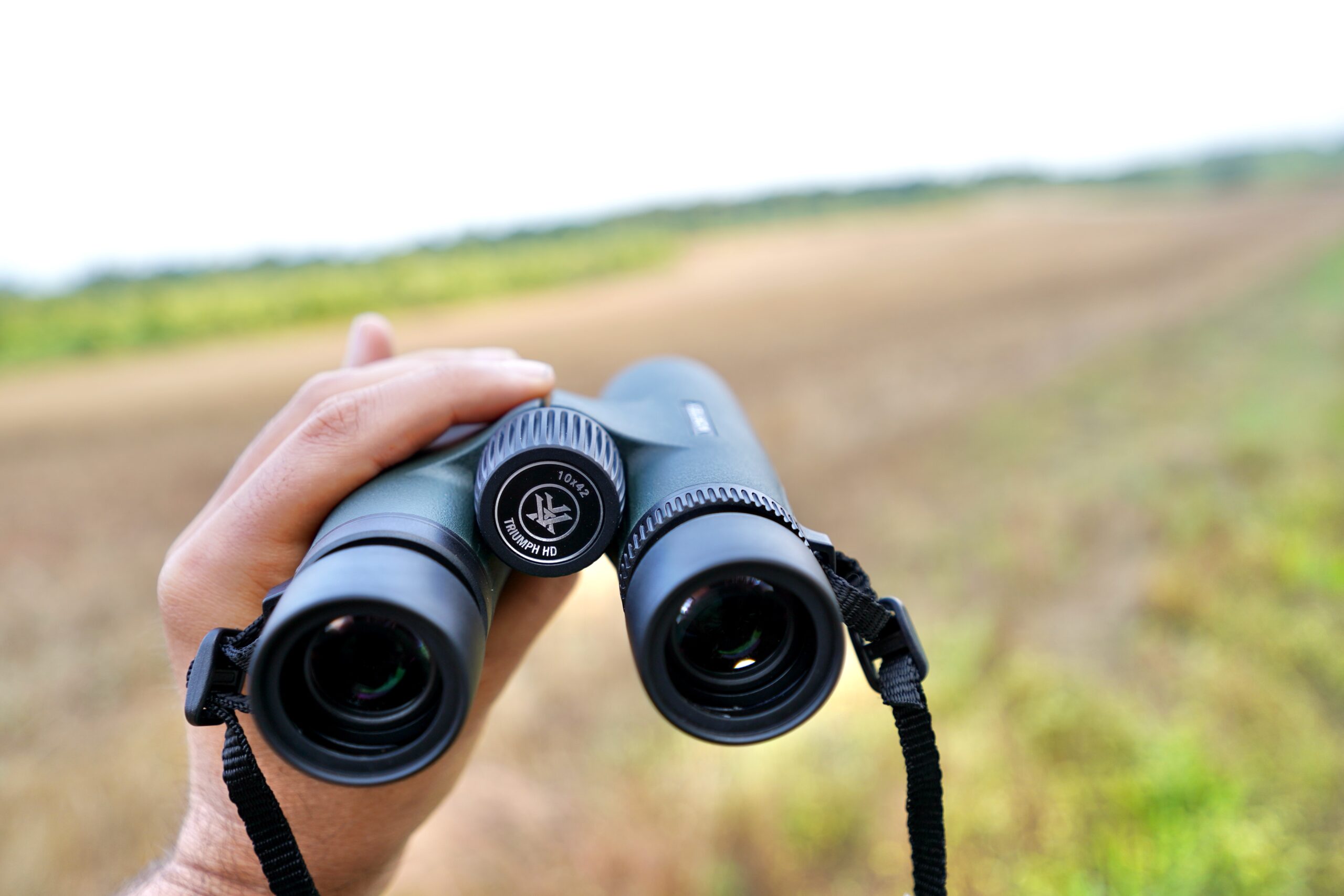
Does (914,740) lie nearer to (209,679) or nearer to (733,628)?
(733,628)

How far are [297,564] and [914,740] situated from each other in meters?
1.13

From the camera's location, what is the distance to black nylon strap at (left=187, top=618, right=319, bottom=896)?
125cm

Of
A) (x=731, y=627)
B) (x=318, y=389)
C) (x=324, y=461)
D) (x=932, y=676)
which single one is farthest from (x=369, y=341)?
(x=932, y=676)

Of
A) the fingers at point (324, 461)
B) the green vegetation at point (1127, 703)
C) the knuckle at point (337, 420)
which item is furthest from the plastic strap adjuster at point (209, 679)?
the green vegetation at point (1127, 703)

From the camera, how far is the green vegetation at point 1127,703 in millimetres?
3107

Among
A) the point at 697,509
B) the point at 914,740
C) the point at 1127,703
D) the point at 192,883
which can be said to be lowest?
the point at 1127,703

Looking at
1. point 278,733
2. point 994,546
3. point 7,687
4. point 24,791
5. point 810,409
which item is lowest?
point 810,409

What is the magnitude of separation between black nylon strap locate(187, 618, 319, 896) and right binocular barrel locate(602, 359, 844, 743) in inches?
23.0

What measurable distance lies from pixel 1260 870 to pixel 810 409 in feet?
24.5

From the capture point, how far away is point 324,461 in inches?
58.6

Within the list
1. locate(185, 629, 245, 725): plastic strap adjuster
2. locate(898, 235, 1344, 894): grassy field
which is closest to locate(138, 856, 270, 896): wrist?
locate(185, 629, 245, 725): plastic strap adjuster

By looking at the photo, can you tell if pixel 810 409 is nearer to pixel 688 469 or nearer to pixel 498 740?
pixel 498 740

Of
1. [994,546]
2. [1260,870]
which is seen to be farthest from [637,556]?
[994,546]

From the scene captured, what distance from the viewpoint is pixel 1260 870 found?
9.80ft
